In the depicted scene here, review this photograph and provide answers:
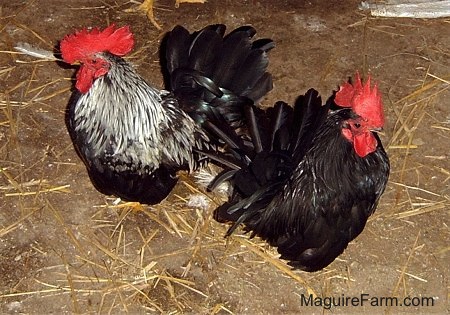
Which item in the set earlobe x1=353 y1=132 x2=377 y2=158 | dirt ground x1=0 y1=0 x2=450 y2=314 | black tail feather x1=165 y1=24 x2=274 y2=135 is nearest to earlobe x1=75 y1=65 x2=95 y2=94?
black tail feather x1=165 y1=24 x2=274 y2=135

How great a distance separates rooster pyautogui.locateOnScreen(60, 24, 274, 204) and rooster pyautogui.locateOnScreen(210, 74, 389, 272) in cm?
31

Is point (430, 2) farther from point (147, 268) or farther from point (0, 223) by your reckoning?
point (0, 223)

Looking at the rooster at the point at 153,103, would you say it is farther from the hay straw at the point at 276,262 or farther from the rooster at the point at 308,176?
the hay straw at the point at 276,262

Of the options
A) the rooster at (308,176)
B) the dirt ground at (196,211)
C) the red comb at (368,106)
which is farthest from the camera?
the dirt ground at (196,211)

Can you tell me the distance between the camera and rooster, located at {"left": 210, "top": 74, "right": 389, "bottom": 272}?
3.67 m

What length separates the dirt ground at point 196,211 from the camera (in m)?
4.11

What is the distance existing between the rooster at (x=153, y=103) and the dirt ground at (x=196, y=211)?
14.4 inches

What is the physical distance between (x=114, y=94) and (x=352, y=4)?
9.11 feet

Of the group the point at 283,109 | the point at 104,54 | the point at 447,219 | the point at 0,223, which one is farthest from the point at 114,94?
the point at 447,219

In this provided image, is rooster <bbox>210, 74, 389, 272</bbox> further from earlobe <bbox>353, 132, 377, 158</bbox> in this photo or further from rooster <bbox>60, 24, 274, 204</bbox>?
rooster <bbox>60, 24, 274, 204</bbox>

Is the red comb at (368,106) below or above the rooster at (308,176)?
above

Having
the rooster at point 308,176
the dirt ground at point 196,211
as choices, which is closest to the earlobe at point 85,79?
the rooster at point 308,176

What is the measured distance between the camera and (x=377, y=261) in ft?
14.1

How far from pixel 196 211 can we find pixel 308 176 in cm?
102
